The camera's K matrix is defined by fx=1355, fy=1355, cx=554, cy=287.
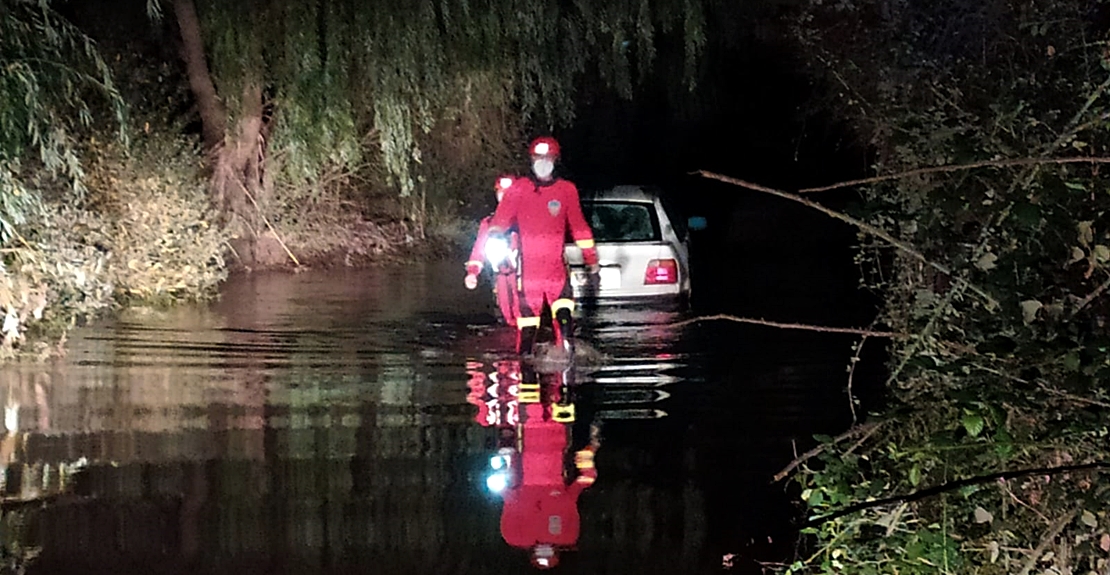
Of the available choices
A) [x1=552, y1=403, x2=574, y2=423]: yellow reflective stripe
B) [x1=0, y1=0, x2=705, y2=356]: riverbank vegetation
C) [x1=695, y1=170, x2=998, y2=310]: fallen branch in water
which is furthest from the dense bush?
[x1=695, y1=170, x2=998, y2=310]: fallen branch in water

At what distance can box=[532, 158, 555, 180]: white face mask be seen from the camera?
947cm

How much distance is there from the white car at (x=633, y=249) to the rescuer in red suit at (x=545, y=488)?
422cm

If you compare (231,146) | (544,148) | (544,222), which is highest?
(231,146)

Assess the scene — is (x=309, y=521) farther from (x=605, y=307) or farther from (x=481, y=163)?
(x=481, y=163)

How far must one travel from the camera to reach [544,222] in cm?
959

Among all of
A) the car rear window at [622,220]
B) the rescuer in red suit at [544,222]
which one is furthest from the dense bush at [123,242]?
the car rear window at [622,220]

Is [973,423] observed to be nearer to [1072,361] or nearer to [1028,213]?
[1072,361]

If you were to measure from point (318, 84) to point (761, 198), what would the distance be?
17.0m

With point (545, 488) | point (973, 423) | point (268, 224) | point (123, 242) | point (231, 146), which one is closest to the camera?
point (973, 423)

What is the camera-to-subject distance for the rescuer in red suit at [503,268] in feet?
32.1

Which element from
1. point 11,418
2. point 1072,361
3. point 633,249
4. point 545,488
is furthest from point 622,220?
point 1072,361

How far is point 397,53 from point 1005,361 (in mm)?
11760

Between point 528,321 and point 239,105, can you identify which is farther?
point 239,105

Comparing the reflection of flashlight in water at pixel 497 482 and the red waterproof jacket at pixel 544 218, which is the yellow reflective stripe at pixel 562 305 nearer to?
the red waterproof jacket at pixel 544 218
